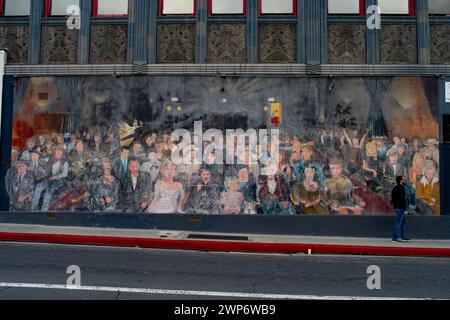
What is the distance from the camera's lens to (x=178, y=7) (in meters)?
13.8

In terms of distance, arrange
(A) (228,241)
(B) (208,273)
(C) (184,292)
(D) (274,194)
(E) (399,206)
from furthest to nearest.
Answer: (D) (274,194) < (E) (399,206) < (A) (228,241) < (B) (208,273) < (C) (184,292)

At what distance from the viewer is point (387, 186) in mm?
12961

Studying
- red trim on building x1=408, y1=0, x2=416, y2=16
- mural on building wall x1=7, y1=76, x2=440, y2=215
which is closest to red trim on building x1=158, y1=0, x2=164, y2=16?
mural on building wall x1=7, y1=76, x2=440, y2=215

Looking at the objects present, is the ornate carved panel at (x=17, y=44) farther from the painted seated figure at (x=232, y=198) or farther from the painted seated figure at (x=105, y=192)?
the painted seated figure at (x=232, y=198)

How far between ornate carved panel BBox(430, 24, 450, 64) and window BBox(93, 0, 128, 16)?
1004 centimetres

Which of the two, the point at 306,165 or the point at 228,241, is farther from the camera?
the point at 306,165

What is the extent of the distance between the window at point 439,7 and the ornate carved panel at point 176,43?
774 cm

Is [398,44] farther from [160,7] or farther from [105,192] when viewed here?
[105,192]

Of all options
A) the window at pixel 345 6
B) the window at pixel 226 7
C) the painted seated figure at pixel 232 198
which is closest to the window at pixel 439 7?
the window at pixel 345 6

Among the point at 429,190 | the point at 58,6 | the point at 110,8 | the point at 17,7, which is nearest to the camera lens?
the point at 429,190

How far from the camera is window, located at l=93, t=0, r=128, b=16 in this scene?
45.4 ft

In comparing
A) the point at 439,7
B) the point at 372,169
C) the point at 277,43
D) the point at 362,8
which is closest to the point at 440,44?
the point at 439,7

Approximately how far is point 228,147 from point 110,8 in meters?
6.17
